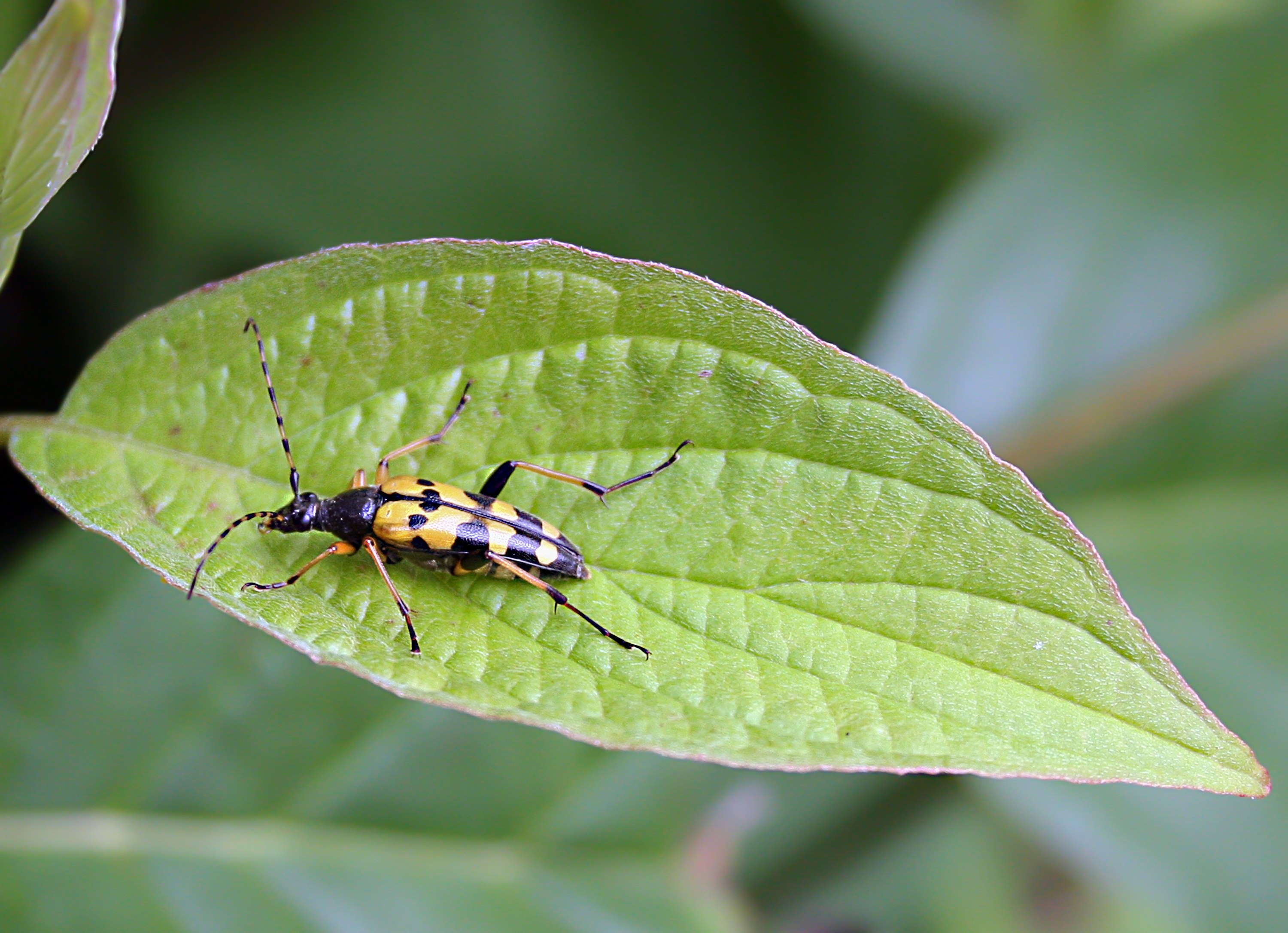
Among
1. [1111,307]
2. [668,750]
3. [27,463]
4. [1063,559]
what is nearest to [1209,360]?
[1111,307]

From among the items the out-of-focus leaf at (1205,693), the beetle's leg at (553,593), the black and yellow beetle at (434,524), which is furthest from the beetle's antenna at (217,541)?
the out-of-focus leaf at (1205,693)

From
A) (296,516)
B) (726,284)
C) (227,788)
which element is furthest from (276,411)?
(726,284)

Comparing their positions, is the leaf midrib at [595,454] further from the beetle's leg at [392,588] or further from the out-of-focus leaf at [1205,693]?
the out-of-focus leaf at [1205,693]

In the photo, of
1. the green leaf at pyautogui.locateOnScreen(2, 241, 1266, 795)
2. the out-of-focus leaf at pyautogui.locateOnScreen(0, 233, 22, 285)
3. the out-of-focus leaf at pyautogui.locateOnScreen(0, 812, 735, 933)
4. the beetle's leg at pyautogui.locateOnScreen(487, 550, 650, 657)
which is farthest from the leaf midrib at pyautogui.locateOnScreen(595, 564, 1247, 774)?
the out-of-focus leaf at pyautogui.locateOnScreen(0, 812, 735, 933)

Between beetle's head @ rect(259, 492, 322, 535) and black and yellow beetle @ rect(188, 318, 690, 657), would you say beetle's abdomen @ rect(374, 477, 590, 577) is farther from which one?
beetle's head @ rect(259, 492, 322, 535)

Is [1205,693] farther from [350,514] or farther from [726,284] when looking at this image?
[350,514]

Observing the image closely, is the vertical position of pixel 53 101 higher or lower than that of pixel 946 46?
lower
